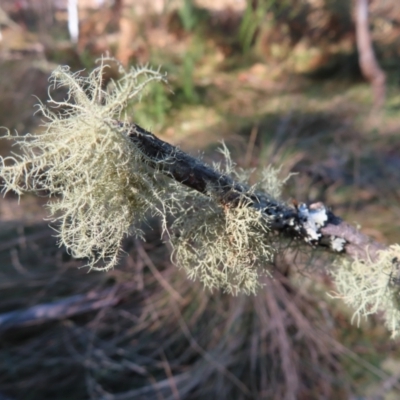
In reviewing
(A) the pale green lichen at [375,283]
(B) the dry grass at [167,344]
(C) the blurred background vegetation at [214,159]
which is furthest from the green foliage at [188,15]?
(A) the pale green lichen at [375,283]

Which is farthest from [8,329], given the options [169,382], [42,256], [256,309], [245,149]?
[245,149]

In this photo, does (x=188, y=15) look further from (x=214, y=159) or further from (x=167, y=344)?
(x=167, y=344)

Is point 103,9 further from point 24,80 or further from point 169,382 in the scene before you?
point 169,382

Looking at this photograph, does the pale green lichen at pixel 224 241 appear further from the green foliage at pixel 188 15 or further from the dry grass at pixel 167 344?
the green foliage at pixel 188 15

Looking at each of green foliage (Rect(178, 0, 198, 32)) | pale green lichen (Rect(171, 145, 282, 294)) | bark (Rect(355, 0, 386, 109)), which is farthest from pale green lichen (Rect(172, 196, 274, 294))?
green foliage (Rect(178, 0, 198, 32))

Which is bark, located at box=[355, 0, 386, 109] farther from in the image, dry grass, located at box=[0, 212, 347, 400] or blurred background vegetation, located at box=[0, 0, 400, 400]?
dry grass, located at box=[0, 212, 347, 400]

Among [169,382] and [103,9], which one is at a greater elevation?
[103,9]

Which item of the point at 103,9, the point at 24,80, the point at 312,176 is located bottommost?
the point at 312,176
